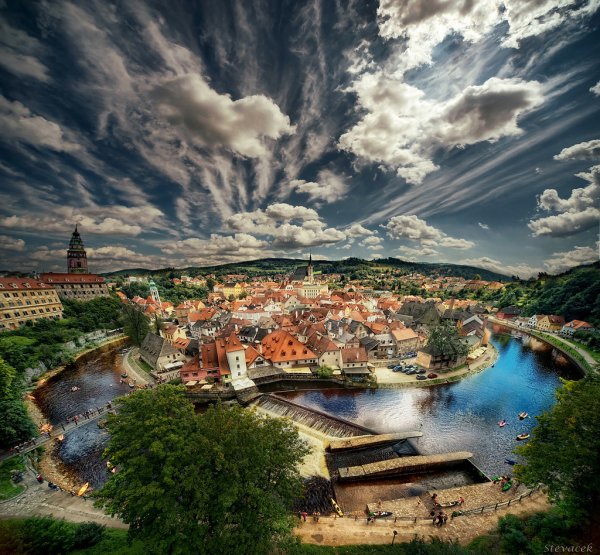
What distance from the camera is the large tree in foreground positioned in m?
10.3

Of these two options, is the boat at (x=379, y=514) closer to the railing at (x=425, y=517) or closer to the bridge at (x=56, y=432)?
the railing at (x=425, y=517)

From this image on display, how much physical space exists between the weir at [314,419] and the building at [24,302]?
55202mm

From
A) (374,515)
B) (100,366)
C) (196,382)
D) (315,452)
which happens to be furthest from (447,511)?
(100,366)

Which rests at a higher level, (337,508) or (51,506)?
(51,506)

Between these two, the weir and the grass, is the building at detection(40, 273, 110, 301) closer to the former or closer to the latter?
the grass

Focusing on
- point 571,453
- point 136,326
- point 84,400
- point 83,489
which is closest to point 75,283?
point 136,326

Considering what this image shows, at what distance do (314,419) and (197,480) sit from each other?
20.1 m

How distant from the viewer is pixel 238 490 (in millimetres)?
11070

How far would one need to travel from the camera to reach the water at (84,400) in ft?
77.0

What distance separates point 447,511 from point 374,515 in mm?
5502

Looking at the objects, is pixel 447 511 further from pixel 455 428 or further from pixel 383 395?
pixel 383 395

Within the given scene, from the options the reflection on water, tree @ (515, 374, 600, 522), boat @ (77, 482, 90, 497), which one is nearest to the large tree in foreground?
tree @ (515, 374, 600, 522)

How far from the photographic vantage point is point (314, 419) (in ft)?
92.9

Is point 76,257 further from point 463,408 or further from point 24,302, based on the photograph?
point 463,408
